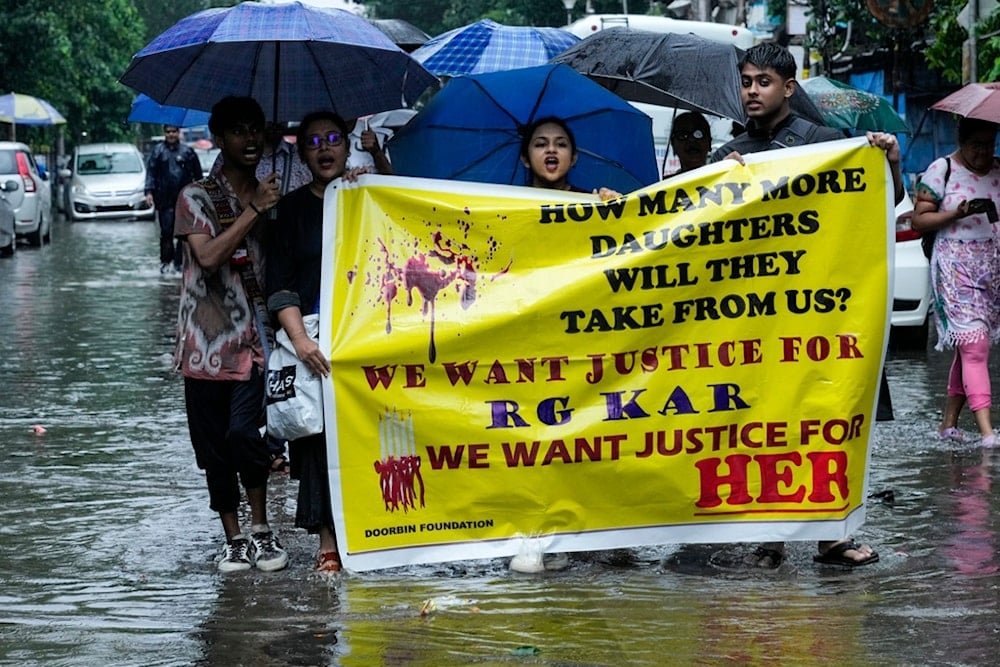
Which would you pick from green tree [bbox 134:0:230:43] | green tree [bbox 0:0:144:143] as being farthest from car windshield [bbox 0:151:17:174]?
green tree [bbox 134:0:230:43]

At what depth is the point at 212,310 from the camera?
21.0 feet

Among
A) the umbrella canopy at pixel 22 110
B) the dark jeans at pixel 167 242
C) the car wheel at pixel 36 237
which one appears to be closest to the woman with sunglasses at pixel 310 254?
the dark jeans at pixel 167 242

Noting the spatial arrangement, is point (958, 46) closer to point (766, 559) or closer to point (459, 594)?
point (766, 559)

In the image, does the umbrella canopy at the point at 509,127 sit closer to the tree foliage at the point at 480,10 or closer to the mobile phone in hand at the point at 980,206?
the mobile phone in hand at the point at 980,206

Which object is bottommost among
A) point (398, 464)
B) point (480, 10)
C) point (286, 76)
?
point (398, 464)

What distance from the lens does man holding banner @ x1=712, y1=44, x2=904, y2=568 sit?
6.52 metres

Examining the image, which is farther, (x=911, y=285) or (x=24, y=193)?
(x=24, y=193)

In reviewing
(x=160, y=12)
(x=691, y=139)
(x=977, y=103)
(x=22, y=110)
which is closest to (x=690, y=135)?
(x=691, y=139)

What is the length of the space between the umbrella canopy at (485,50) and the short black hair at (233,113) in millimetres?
3058

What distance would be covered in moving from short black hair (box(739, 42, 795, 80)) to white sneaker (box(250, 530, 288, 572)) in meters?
2.51

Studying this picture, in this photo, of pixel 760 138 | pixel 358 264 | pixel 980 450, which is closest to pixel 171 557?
pixel 358 264

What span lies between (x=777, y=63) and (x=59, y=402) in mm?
6002

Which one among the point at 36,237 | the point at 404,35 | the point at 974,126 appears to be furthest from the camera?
the point at 36,237

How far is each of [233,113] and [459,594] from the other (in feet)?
6.22
